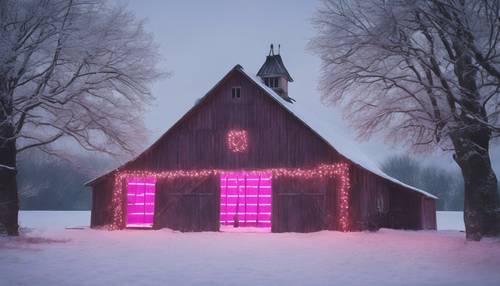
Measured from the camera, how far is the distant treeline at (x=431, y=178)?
7738 cm

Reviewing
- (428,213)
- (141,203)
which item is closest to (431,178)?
(428,213)

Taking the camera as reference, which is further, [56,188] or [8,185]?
[56,188]

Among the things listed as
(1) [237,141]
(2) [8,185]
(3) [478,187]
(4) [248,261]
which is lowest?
(4) [248,261]

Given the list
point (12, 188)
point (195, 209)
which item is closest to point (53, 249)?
point (12, 188)

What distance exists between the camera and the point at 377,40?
51.3ft

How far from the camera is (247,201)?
29.8 m

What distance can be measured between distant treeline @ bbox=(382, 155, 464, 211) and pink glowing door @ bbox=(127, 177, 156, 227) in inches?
2204

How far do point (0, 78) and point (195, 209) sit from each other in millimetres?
10711

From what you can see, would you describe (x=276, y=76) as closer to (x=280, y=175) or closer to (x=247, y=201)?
(x=247, y=201)

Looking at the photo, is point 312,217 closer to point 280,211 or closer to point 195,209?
point 280,211

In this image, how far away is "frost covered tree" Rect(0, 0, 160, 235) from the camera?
54.2 feet

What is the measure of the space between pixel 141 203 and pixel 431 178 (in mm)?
62577

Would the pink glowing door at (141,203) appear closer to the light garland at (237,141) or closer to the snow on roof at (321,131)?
the light garland at (237,141)

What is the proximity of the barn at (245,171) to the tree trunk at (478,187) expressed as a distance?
479cm
